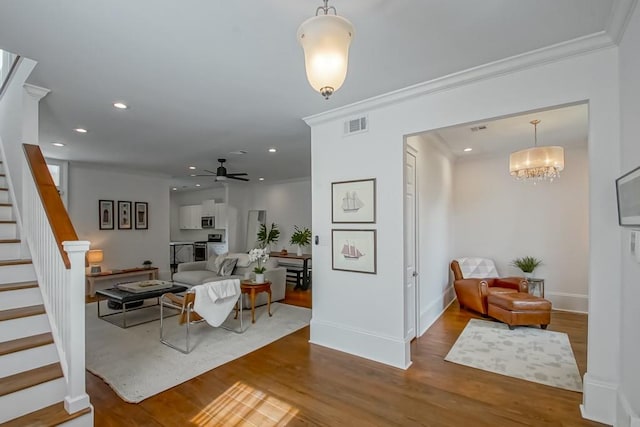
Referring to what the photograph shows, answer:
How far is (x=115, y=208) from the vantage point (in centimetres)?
703

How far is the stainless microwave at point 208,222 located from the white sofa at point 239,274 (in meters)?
3.41

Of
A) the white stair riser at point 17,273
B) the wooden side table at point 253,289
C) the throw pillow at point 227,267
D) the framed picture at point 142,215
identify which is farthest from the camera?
the framed picture at point 142,215

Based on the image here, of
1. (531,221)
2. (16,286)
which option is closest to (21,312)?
(16,286)

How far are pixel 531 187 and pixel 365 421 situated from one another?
201 inches

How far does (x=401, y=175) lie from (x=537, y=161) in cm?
217

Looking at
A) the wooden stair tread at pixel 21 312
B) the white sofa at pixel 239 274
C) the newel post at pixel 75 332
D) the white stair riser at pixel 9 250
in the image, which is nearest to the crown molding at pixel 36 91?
the white stair riser at pixel 9 250

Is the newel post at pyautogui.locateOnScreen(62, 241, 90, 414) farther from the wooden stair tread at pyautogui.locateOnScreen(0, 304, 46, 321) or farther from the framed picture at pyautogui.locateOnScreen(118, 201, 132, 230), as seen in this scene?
the framed picture at pyautogui.locateOnScreen(118, 201, 132, 230)

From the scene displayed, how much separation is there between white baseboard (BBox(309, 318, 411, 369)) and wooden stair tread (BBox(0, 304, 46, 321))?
2.62 meters

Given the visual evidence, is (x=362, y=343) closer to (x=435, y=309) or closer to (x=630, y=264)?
(x=435, y=309)

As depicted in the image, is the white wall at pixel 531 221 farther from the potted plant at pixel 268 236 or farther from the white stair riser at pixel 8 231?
the white stair riser at pixel 8 231

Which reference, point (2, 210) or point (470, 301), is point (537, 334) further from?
point (2, 210)

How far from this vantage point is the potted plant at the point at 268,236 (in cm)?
885

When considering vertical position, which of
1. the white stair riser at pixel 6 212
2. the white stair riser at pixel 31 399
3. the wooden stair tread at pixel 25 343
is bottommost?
the white stair riser at pixel 31 399

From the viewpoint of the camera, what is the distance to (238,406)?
96.7 inches
